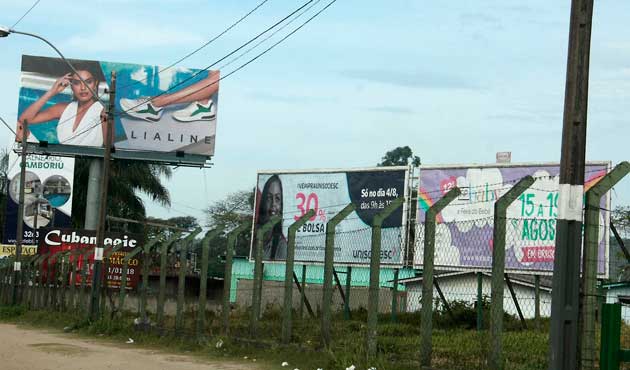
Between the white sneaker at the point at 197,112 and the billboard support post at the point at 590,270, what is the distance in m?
45.6

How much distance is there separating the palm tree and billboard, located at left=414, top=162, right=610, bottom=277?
3270cm

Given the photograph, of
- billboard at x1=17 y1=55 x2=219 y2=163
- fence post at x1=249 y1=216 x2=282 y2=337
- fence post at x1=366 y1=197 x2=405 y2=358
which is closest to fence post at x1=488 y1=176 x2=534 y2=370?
fence post at x1=366 y1=197 x2=405 y2=358

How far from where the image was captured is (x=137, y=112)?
180 ft

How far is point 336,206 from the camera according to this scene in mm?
32250

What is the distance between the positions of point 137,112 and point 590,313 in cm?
4621

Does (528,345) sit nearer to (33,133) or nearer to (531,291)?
(531,291)

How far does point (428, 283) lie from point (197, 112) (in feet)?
141

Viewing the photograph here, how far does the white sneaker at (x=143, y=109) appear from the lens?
54.5 meters

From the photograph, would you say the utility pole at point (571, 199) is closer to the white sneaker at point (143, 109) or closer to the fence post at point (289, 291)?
the fence post at point (289, 291)

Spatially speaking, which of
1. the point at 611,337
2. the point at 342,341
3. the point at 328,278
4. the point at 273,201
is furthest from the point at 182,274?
the point at 273,201

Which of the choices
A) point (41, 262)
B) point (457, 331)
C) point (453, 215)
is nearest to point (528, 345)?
point (457, 331)

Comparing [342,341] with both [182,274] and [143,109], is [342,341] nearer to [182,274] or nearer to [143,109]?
[182,274]

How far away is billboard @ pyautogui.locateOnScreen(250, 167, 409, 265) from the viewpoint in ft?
99.2

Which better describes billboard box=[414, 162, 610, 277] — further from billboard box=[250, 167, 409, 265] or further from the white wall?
billboard box=[250, 167, 409, 265]
